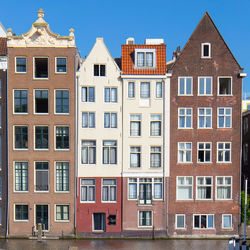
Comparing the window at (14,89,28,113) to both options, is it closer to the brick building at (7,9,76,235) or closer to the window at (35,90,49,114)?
the brick building at (7,9,76,235)

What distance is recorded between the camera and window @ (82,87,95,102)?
107 feet

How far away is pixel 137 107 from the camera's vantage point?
3256cm

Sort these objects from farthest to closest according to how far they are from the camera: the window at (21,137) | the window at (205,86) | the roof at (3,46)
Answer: the roof at (3,46)
the window at (205,86)
the window at (21,137)

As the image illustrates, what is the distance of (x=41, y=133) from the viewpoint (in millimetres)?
32250

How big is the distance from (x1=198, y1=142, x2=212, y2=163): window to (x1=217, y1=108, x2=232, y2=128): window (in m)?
2.27

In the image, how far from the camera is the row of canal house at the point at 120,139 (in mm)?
32125

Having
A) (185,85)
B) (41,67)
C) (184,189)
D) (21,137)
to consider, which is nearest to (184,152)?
(184,189)

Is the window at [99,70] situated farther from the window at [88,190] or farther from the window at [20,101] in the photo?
the window at [88,190]

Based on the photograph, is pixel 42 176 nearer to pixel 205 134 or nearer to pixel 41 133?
pixel 41 133

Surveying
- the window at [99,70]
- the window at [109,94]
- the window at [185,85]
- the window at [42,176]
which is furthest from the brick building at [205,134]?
the window at [42,176]

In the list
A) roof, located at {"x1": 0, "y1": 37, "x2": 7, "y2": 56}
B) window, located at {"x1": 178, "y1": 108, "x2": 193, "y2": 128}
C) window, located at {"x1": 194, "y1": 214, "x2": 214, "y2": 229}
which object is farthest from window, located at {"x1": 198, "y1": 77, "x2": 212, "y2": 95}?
roof, located at {"x1": 0, "y1": 37, "x2": 7, "y2": 56}

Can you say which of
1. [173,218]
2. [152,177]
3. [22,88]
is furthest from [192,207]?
[22,88]

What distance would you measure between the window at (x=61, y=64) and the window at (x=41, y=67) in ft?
3.69

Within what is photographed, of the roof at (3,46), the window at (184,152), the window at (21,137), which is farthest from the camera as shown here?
the roof at (3,46)
